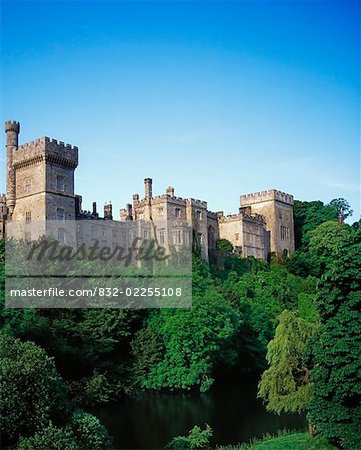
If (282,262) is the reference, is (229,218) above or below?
above

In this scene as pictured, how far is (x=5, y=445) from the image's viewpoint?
14719 millimetres

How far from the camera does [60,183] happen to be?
36.1 m

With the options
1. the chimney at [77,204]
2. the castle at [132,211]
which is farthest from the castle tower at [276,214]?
the chimney at [77,204]

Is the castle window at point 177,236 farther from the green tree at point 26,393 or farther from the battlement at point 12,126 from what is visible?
the green tree at point 26,393

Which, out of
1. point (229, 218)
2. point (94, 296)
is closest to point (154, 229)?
point (229, 218)

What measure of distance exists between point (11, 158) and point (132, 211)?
1107 cm

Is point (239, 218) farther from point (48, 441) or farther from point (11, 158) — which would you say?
point (48, 441)

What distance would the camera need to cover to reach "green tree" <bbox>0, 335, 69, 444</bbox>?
1498cm

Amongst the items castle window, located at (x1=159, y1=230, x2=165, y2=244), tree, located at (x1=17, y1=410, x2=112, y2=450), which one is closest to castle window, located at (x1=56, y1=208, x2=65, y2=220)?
castle window, located at (x1=159, y1=230, x2=165, y2=244)

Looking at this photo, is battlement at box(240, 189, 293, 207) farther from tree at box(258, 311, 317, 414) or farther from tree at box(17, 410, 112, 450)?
tree at box(17, 410, 112, 450)

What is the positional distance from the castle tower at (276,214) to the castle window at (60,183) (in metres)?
24.1

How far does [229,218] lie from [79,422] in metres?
36.6

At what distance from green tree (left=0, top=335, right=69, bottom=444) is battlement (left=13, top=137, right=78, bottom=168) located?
802 inches

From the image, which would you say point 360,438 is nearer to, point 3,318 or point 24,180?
point 3,318
